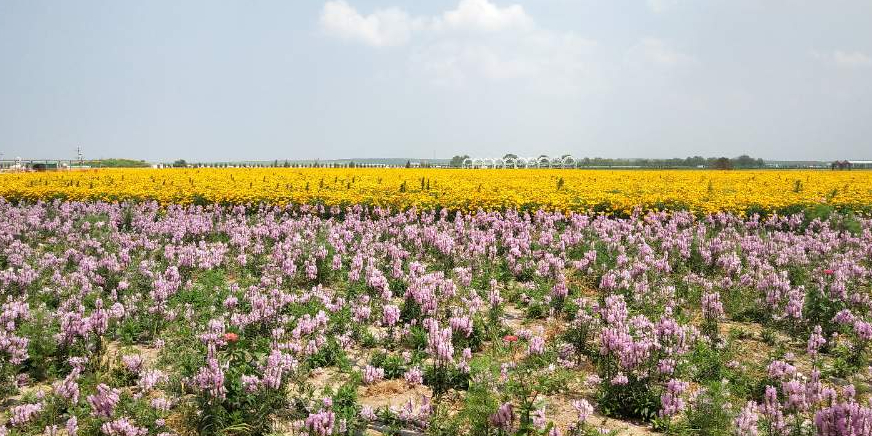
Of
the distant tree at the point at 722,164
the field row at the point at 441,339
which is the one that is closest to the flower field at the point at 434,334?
the field row at the point at 441,339

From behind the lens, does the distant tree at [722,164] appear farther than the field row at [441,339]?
Yes

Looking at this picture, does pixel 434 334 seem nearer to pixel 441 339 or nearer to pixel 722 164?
pixel 441 339

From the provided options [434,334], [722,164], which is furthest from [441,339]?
[722,164]

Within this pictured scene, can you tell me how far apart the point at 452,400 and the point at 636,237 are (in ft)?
25.2

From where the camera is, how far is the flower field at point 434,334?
4.78 m

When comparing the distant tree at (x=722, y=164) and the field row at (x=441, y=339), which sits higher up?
the distant tree at (x=722, y=164)

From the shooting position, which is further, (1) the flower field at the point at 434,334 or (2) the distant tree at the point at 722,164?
(2) the distant tree at the point at 722,164

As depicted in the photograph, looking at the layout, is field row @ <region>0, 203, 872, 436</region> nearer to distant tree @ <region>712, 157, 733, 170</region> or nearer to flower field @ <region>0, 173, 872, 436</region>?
flower field @ <region>0, 173, 872, 436</region>

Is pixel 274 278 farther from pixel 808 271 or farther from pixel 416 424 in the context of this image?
pixel 808 271

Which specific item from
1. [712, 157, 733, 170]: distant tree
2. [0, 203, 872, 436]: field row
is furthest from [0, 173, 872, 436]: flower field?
[712, 157, 733, 170]: distant tree

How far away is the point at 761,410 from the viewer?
443 cm

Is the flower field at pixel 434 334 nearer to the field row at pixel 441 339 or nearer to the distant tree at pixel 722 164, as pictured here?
the field row at pixel 441 339

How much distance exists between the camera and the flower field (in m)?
4.78

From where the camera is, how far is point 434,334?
568cm
